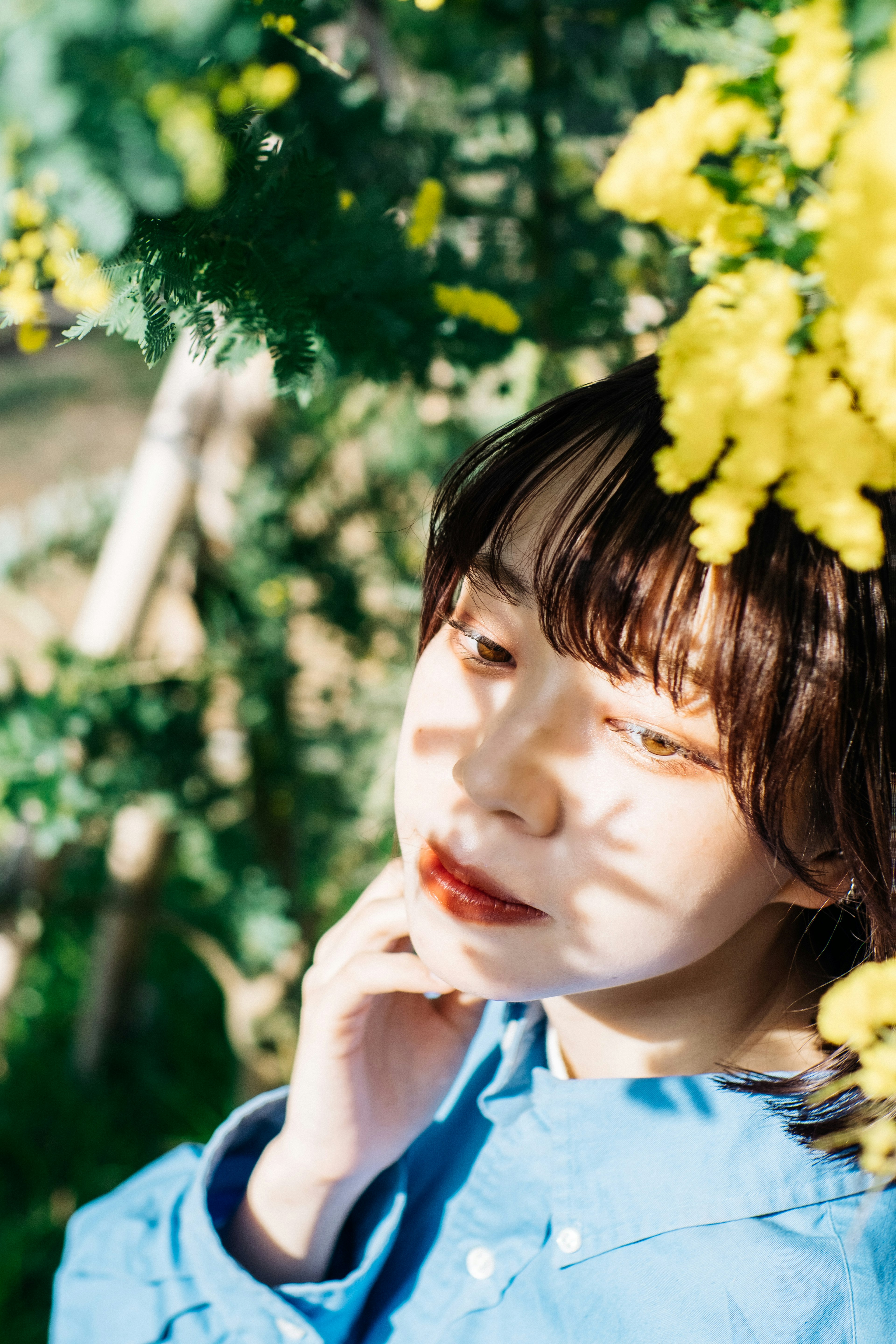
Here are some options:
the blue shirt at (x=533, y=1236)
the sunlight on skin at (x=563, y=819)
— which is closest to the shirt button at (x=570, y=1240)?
the blue shirt at (x=533, y=1236)

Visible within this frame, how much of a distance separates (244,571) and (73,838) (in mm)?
580

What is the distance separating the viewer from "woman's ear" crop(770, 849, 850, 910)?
31.3 inches

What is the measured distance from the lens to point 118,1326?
100cm

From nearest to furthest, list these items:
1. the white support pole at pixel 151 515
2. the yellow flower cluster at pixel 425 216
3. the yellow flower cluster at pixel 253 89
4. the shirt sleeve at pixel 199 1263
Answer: the yellow flower cluster at pixel 253 89 < the shirt sleeve at pixel 199 1263 < the yellow flower cluster at pixel 425 216 < the white support pole at pixel 151 515

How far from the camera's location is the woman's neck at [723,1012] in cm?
89

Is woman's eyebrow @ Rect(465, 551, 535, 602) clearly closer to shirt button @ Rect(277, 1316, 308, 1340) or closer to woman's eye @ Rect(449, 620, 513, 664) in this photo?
woman's eye @ Rect(449, 620, 513, 664)

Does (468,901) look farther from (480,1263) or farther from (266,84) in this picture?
(266,84)

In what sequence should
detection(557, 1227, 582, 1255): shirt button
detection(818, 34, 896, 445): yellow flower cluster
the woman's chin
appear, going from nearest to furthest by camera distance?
detection(818, 34, 896, 445): yellow flower cluster
the woman's chin
detection(557, 1227, 582, 1255): shirt button

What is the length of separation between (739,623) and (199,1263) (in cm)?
89

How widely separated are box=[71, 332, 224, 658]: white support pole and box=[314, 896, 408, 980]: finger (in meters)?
0.87

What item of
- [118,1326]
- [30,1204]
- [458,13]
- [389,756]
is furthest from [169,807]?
[458,13]

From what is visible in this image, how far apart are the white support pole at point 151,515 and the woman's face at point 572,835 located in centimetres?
107

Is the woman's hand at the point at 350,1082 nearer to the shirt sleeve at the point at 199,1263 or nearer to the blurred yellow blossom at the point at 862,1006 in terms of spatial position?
the shirt sleeve at the point at 199,1263

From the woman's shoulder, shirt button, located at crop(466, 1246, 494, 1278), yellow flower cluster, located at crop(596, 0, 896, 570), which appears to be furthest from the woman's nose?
the woman's shoulder
